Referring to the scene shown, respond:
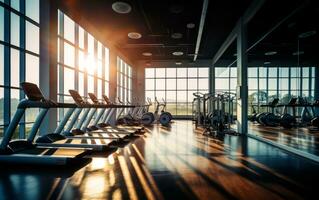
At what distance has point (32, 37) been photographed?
5.55 metres

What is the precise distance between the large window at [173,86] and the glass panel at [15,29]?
36.7ft

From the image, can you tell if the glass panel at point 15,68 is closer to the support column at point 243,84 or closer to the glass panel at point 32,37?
the glass panel at point 32,37

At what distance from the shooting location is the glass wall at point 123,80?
12330mm

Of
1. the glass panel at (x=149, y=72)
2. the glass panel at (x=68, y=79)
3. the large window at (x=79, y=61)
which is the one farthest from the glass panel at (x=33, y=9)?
the glass panel at (x=149, y=72)

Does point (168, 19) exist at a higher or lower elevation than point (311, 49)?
higher

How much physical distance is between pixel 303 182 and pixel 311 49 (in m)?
4.91

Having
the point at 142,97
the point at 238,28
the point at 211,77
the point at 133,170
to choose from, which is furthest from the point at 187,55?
the point at 133,170

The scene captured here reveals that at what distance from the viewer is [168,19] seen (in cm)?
793

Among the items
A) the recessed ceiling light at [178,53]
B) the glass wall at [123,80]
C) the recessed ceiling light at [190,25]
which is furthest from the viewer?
the recessed ceiling light at [178,53]

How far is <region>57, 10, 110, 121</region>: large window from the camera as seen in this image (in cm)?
678

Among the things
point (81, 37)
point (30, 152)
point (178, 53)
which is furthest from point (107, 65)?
point (30, 152)

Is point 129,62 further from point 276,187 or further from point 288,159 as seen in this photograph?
point 276,187

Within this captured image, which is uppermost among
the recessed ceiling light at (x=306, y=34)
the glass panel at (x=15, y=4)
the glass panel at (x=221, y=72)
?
the glass panel at (x=15, y=4)

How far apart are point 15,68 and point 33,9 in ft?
5.20
